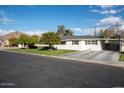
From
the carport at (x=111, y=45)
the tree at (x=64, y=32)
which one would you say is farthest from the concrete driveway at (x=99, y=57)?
the tree at (x=64, y=32)

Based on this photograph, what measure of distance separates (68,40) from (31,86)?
25626 millimetres

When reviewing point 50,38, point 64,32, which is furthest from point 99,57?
point 64,32

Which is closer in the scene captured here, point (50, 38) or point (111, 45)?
point (50, 38)

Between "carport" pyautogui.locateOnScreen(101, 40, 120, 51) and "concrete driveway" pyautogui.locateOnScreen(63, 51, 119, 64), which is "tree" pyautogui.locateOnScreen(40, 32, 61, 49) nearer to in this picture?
"concrete driveway" pyautogui.locateOnScreen(63, 51, 119, 64)

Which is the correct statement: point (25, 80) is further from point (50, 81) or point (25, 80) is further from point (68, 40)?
point (68, 40)

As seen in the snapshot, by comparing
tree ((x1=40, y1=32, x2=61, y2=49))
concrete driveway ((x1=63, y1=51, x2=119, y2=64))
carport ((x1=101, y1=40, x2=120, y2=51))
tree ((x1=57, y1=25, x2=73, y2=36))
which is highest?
tree ((x1=57, y1=25, x2=73, y2=36))

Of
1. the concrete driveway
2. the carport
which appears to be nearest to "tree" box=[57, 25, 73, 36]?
the carport

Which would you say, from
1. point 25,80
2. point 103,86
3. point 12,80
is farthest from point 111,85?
point 12,80

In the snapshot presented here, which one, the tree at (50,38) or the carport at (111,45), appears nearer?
the tree at (50,38)

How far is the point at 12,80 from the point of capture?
7469 millimetres

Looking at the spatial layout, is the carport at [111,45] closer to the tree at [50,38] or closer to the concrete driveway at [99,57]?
the tree at [50,38]

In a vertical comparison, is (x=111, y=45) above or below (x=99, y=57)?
above

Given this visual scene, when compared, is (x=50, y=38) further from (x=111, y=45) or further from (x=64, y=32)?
(x=64, y=32)
